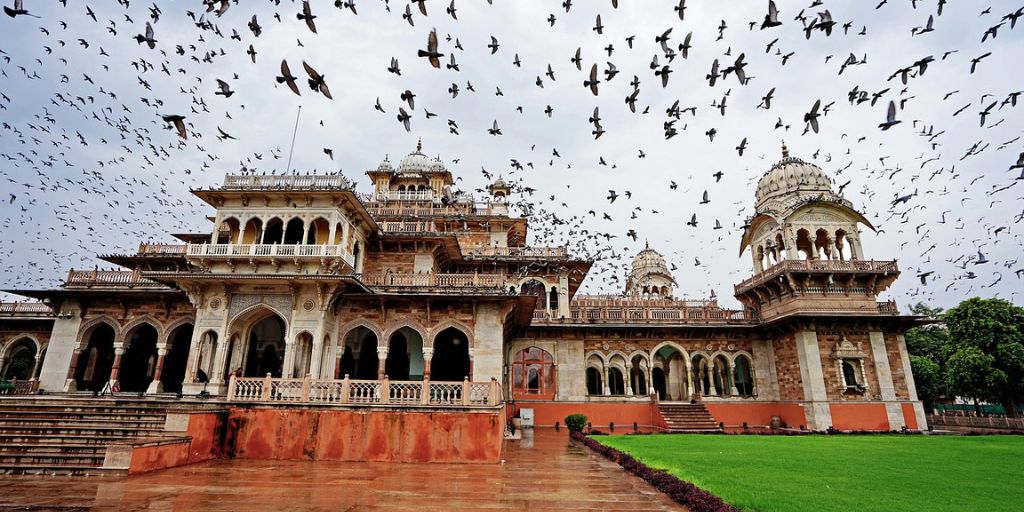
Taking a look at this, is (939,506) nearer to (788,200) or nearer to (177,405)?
(177,405)

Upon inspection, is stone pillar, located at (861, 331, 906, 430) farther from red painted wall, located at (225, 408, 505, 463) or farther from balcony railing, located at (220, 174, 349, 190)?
balcony railing, located at (220, 174, 349, 190)

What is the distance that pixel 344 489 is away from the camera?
25.9ft

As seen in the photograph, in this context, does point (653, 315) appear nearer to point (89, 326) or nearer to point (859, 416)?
point (859, 416)

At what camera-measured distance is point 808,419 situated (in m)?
20.6

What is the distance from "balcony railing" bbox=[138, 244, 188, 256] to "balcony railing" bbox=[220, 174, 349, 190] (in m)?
6.21

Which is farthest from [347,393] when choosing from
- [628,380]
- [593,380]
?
[593,380]

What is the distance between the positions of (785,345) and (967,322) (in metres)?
14.0

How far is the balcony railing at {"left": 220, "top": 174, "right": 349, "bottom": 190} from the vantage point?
17.9 metres

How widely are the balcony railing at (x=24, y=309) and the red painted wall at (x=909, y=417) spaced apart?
39311 mm

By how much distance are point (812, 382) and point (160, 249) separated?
29436mm

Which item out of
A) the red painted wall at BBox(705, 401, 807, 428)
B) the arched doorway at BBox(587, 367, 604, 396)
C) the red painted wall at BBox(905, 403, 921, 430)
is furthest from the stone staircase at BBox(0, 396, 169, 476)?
the red painted wall at BBox(905, 403, 921, 430)

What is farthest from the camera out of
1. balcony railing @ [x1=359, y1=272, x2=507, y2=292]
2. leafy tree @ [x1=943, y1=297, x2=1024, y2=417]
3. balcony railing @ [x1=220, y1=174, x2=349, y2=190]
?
leafy tree @ [x1=943, y1=297, x2=1024, y2=417]

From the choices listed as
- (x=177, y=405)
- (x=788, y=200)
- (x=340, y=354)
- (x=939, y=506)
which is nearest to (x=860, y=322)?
(x=788, y=200)

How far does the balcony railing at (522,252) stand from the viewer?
Answer: 23859 millimetres
